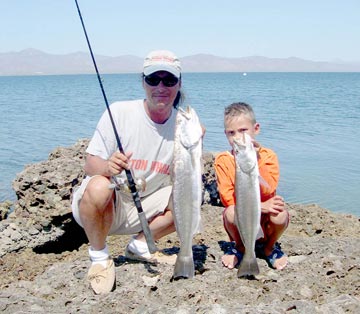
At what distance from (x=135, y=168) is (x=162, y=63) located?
3.45 feet

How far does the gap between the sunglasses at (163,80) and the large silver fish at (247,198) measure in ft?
3.24

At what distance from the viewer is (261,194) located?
4879 millimetres

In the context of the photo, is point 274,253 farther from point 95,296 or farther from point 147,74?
point 147,74

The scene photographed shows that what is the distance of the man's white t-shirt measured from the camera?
4934 millimetres

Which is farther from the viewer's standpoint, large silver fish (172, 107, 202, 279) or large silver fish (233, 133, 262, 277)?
large silver fish (233, 133, 262, 277)

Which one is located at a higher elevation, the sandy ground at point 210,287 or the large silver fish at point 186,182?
the large silver fish at point 186,182

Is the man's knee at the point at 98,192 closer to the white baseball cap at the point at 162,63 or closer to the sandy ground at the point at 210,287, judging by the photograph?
the sandy ground at the point at 210,287

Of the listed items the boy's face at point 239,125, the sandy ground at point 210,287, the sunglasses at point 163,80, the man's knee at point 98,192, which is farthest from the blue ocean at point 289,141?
the sandy ground at point 210,287

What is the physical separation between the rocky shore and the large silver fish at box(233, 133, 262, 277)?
0.64 feet

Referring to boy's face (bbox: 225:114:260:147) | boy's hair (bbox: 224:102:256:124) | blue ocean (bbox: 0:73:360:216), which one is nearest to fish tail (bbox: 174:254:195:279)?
boy's face (bbox: 225:114:260:147)

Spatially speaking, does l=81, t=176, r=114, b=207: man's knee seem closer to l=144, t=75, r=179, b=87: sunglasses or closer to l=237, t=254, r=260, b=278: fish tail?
l=144, t=75, r=179, b=87: sunglasses

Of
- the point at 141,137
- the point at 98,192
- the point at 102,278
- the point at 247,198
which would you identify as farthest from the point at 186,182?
the point at 102,278

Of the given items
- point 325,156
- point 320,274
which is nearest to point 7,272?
point 320,274

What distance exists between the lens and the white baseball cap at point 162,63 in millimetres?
4754
